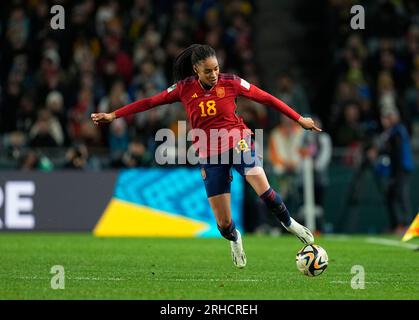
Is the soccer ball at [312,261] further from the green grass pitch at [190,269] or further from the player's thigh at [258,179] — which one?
the player's thigh at [258,179]

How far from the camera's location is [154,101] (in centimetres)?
1130

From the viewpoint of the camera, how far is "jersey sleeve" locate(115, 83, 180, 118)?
1130 centimetres

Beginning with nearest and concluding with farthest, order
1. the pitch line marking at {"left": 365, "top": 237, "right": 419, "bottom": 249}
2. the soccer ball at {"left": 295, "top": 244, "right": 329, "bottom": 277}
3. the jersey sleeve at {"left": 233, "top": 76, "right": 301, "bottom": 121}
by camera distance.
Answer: the soccer ball at {"left": 295, "top": 244, "right": 329, "bottom": 277} < the jersey sleeve at {"left": 233, "top": 76, "right": 301, "bottom": 121} < the pitch line marking at {"left": 365, "top": 237, "right": 419, "bottom": 249}

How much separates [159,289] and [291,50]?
15.4 meters

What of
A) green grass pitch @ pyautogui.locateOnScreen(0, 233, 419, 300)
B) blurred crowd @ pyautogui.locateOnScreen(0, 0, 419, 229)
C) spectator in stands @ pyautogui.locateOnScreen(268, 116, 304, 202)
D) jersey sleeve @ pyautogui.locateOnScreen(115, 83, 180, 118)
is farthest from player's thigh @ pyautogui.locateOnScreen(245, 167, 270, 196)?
spectator in stands @ pyautogui.locateOnScreen(268, 116, 304, 202)

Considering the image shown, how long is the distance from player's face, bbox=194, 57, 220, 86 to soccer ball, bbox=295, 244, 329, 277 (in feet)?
6.39

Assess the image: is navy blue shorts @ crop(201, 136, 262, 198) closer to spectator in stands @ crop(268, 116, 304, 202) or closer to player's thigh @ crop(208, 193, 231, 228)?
player's thigh @ crop(208, 193, 231, 228)

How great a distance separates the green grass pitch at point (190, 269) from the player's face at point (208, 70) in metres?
1.98

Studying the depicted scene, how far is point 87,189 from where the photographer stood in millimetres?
18547

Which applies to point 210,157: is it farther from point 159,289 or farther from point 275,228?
point 275,228

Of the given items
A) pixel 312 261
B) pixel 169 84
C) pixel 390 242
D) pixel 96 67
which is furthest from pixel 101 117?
pixel 96 67

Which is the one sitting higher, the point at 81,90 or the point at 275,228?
the point at 81,90

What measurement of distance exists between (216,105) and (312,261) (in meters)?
1.86

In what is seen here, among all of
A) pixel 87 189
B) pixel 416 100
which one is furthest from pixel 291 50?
pixel 87 189
